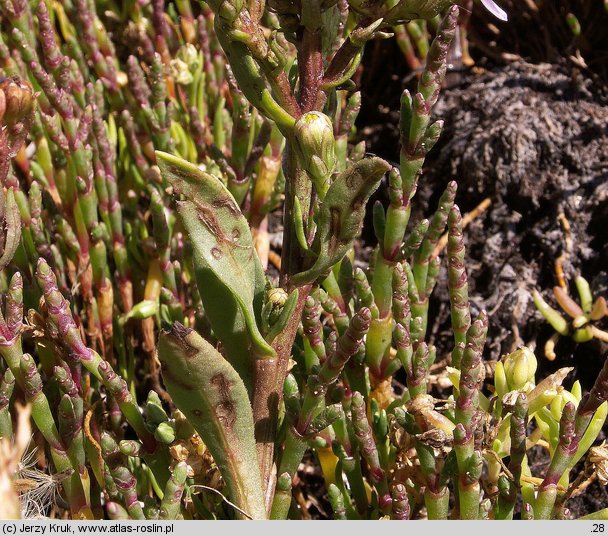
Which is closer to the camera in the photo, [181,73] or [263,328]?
[263,328]

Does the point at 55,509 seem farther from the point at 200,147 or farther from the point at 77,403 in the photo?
the point at 200,147

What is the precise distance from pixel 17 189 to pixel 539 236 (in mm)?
1360

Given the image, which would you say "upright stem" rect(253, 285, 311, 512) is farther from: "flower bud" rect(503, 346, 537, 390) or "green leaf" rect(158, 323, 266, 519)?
"flower bud" rect(503, 346, 537, 390)

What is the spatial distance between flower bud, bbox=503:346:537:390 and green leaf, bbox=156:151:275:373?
1.44 ft

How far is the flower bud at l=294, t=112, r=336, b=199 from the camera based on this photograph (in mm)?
1032

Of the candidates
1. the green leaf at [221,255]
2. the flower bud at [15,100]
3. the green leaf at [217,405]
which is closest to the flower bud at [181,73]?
the flower bud at [15,100]

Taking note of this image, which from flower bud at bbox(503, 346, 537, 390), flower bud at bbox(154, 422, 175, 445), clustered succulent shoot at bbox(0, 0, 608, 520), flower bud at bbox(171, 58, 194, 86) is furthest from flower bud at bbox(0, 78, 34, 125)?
flower bud at bbox(171, 58, 194, 86)

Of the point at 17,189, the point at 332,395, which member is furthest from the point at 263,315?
the point at 17,189

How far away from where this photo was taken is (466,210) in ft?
7.38

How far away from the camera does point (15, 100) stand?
1184 mm

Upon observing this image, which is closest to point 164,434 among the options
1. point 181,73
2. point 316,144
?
point 316,144

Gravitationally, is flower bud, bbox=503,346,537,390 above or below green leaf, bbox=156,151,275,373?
below

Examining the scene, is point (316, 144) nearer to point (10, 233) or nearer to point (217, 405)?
point (217, 405)

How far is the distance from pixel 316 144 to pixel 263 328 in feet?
1.02
